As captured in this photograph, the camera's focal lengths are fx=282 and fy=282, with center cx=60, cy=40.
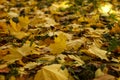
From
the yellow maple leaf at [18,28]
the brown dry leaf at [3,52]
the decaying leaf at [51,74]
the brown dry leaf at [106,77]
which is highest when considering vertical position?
the yellow maple leaf at [18,28]

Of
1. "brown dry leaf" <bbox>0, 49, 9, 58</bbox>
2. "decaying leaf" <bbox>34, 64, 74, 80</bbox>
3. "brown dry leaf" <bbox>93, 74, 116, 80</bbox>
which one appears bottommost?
"brown dry leaf" <bbox>93, 74, 116, 80</bbox>

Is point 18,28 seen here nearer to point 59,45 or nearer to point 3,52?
point 3,52

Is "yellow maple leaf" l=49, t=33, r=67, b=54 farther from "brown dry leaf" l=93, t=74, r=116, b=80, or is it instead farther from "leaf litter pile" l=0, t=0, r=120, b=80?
"brown dry leaf" l=93, t=74, r=116, b=80

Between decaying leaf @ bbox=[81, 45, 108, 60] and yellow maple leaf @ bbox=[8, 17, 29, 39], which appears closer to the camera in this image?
decaying leaf @ bbox=[81, 45, 108, 60]

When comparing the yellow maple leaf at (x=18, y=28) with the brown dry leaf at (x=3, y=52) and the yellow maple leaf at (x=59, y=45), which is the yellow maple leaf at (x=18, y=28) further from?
the yellow maple leaf at (x=59, y=45)

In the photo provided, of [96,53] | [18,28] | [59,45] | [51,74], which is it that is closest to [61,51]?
[59,45]

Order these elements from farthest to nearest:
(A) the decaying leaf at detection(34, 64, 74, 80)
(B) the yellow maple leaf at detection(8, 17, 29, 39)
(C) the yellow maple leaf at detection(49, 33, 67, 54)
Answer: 1. (B) the yellow maple leaf at detection(8, 17, 29, 39)
2. (C) the yellow maple leaf at detection(49, 33, 67, 54)
3. (A) the decaying leaf at detection(34, 64, 74, 80)

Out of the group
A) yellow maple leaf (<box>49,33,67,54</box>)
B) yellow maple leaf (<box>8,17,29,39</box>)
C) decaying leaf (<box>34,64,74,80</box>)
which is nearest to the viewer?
decaying leaf (<box>34,64,74,80</box>)

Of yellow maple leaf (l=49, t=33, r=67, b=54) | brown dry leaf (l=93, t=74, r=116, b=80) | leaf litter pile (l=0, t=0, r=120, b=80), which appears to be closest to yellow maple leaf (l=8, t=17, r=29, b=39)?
leaf litter pile (l=0, t=0, r=120, b=80)

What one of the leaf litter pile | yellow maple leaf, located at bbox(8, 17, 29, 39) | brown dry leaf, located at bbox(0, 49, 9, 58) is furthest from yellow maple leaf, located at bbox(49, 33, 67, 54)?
yellow maple leaf, located at bbox(8, 17, 29, 39)

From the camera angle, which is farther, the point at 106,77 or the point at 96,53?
the point at 96,53

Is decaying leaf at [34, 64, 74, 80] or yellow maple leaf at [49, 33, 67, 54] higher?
yellow maple leaf at [49, 33, 67, 54]

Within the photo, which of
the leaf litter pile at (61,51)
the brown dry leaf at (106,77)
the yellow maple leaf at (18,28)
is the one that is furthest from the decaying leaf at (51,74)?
the yellow maple leaf at (18,28)

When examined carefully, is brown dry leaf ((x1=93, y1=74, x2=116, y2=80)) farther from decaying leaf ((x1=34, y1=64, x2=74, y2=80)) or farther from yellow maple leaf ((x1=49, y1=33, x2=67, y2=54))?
yellow maple leaf ((x1=49, y1=33, x2=67, y2=54))
